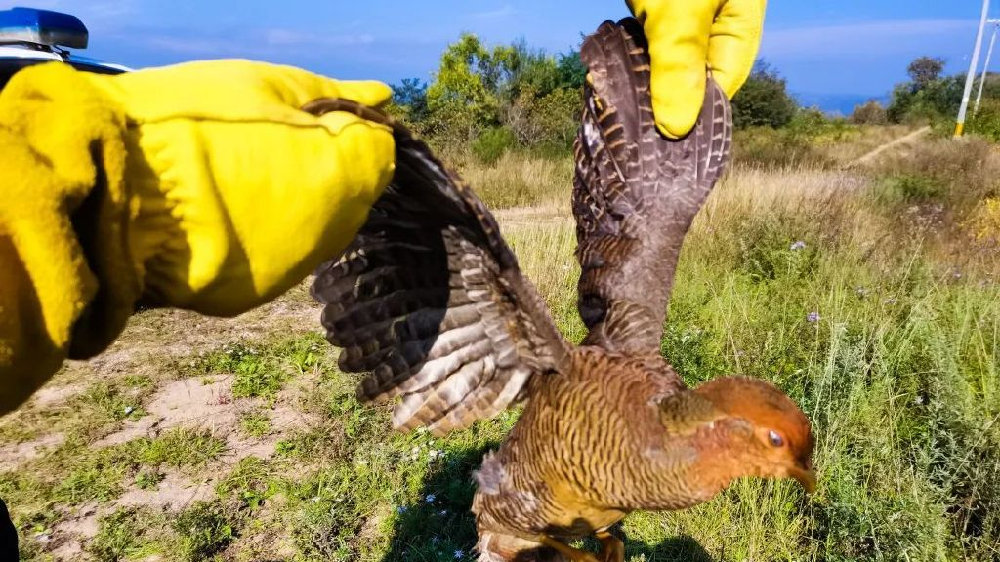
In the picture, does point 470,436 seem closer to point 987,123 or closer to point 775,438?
point 775,438

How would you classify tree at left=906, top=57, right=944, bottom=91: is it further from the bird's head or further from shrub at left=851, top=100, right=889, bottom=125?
the bird's head

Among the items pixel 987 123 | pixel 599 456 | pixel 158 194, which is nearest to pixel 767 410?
pixel 599 456

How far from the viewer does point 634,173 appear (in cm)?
288

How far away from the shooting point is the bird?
5.44 feet

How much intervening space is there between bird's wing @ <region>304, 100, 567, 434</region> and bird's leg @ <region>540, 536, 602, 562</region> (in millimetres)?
598

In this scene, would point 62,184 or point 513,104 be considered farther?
point 513,104

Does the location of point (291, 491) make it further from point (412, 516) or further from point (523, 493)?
point (523, 493)

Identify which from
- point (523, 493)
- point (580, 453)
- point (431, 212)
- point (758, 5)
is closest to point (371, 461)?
point (523, 493)

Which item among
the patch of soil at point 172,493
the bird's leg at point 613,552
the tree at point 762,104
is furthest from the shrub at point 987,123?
the patch of soil at point 172,493

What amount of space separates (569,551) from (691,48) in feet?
6.84

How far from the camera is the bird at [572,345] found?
1657mm

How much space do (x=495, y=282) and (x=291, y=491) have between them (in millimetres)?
2644

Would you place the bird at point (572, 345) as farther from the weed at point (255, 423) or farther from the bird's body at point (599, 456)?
the weed at point (255, 423)

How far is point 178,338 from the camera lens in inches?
227
